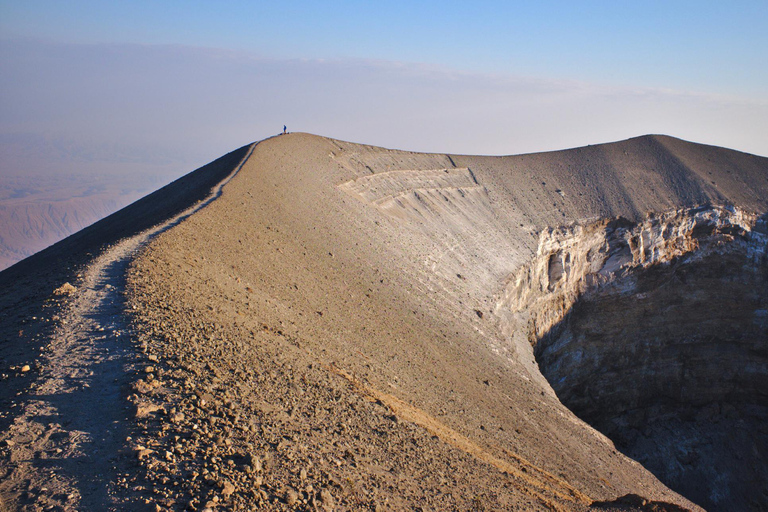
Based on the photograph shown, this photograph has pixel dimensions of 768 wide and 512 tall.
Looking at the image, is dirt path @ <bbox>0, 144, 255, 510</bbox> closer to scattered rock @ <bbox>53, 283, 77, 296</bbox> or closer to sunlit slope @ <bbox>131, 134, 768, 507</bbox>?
scattered rock @ <bbox>53, 283, 77, 296</bbox>

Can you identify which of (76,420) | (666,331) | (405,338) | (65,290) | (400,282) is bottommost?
(666,331)

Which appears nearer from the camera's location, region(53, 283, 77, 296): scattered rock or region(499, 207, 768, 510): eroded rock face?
region(53, 283, 77, 296): scattered rock

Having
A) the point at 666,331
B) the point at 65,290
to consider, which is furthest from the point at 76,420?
the point at 666,331

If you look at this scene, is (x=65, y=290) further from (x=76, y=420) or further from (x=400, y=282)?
(x=400, y=282)

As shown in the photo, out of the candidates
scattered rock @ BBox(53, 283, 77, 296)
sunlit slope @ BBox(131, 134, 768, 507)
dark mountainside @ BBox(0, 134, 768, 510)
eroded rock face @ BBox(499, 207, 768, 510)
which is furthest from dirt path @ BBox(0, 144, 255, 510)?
eroded rock face @ BBox(499, 207, 768, 510)

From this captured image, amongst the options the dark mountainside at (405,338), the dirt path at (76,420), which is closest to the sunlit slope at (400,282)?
the dark mountainside at (405,338)

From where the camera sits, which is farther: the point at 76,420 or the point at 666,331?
the point at 666,331

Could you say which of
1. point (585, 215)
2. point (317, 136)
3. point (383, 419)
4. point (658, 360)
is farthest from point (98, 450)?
point (658, 360)
